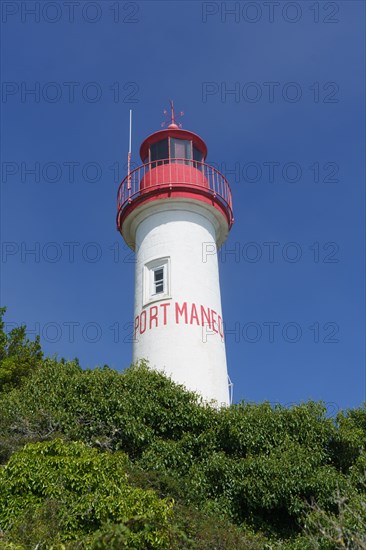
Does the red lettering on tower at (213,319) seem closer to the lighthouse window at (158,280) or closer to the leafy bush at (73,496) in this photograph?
the lighthouse window at (158,280)

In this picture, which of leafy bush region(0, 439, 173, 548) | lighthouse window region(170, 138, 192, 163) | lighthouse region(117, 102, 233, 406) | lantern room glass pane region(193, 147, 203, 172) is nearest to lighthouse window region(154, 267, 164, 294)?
lighthouse region(117, 102, 233, 406)

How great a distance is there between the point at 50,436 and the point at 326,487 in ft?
19.6

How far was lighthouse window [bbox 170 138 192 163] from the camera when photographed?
67.7 feet

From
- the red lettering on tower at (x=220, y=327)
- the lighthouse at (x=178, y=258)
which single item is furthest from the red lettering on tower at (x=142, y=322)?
the red lettering on tower at (x=220, y=327)

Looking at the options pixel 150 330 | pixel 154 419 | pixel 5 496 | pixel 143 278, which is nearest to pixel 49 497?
pixel 5 496

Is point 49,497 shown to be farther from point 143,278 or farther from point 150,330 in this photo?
point 143,278

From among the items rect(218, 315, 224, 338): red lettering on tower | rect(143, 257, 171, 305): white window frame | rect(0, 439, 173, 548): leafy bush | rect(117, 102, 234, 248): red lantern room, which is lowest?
rect(0, 439, 173, 548): leafy bush

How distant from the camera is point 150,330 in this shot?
17.7 m

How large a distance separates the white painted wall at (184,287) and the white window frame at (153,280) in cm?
13

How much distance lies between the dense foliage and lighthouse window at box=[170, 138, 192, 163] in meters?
8.16

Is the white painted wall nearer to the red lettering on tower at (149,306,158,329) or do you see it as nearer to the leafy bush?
the red lettering on tower at (149,306,158,329)

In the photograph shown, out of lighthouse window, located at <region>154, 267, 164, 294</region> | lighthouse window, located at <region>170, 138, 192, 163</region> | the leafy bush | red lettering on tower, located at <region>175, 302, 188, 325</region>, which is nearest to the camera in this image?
the leafy bush

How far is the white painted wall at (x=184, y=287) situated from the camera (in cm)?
1706

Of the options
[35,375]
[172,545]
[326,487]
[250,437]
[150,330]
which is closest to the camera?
[172,545]
